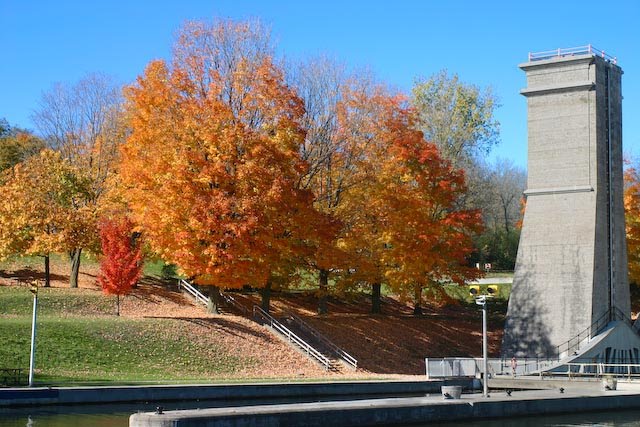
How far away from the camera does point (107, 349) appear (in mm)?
37938

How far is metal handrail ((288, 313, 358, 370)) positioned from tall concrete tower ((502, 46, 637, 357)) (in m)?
8.33

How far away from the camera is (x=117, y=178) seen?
171 feet

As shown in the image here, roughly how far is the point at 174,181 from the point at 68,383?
13.7m

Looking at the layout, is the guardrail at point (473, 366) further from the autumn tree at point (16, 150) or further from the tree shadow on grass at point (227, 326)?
the autumn tree at point (16, 150)

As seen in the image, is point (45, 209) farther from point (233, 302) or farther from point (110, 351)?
point (110, 351)

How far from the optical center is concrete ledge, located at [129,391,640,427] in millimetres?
22641

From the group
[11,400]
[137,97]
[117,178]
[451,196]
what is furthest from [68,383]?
[451,196]

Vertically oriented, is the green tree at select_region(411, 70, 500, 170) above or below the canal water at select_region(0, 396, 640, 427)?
above

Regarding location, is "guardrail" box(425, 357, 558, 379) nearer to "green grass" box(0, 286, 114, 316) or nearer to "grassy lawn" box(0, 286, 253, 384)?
"grassy lawn" box(0, 286, 253, 384)

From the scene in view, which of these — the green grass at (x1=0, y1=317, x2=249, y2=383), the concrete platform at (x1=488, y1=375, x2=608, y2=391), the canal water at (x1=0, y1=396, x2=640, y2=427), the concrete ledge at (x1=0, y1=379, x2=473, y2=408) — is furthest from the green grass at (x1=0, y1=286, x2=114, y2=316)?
the concrete platform at (x1=488, y1=375, x2=608, y2=391)

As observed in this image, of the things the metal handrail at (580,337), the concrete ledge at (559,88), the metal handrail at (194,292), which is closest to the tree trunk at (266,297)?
the metal handrail at (194,292)

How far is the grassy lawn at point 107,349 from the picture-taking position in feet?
115

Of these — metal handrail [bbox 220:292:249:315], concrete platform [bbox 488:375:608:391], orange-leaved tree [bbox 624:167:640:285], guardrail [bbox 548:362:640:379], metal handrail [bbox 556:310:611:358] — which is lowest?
concrete platform [bbox 488:375:608:391]

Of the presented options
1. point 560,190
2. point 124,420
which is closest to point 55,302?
point 124,420
